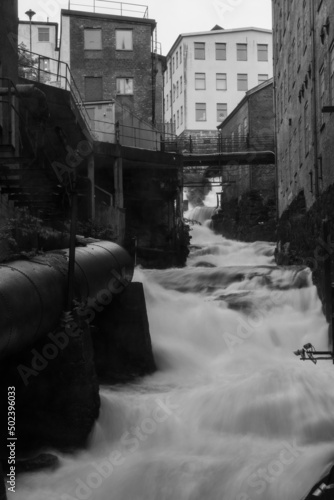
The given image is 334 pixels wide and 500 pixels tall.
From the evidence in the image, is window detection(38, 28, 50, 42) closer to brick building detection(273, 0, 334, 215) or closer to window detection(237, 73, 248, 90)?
window detection(237, 73, 248, 90)

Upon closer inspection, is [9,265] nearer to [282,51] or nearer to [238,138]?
[282,51]

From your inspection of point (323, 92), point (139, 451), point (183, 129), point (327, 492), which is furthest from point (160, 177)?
point (183, 129)

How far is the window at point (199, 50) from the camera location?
73812 millimetres

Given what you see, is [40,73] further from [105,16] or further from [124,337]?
[105,16]

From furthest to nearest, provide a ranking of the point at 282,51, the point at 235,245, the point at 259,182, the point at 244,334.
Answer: the point at 259,182 → the point at 235,245 → the point at 282,51 → the point at 244,334

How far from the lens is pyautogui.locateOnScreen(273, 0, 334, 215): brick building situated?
63.7ft

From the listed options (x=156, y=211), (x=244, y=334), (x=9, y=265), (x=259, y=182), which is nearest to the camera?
(x=9, y=265)

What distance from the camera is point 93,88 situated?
42.6m

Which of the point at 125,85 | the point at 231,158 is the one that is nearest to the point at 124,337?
the point at 231,158

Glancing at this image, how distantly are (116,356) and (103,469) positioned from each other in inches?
185

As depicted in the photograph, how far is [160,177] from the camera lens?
106 ft

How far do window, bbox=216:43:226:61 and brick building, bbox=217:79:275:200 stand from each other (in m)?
26.3

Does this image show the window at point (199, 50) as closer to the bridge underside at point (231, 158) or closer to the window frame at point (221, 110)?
the window frame at point (221, 110)

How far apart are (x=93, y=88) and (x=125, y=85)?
1.93 m
